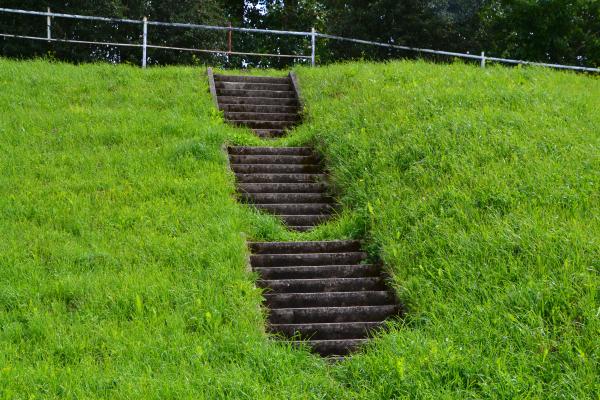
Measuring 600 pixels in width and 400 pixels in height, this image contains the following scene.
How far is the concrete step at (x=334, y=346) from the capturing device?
23.3ft

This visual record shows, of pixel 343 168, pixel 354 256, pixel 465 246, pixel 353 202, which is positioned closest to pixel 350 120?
pixel 343 168

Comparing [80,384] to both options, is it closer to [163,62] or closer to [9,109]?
[9,109]

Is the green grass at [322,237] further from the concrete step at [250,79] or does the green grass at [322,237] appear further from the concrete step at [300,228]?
the concrete step at [250,79]

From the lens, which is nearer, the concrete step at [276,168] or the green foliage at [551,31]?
the concrete step at [276,168]

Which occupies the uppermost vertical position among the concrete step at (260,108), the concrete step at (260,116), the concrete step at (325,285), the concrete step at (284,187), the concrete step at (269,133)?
the concrete step at (260,108)

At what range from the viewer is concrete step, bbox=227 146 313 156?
12177 millimetres

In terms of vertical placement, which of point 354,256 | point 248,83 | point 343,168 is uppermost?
point 248,83

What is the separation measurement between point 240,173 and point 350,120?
7.20 feet

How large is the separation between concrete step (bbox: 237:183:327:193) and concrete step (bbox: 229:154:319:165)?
2.94ft

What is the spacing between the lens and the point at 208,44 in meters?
24.2

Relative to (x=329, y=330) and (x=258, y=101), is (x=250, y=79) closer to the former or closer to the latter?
(x=258, y=101)

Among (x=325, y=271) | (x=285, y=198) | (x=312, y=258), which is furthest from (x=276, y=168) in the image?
(x=325, y=271)

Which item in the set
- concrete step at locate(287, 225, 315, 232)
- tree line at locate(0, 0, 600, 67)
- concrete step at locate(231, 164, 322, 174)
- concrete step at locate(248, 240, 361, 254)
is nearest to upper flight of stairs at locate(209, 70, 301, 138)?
concrete step at locate(231, 164, 322, 174)

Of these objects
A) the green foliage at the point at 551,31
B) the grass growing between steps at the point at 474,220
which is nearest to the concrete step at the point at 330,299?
the grass growing between steps at the point at 474,220
